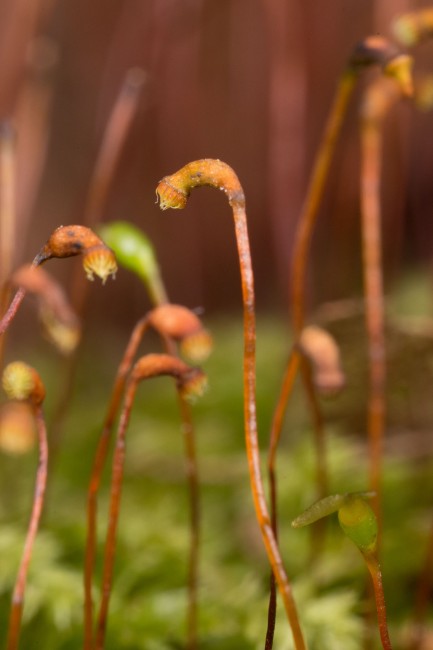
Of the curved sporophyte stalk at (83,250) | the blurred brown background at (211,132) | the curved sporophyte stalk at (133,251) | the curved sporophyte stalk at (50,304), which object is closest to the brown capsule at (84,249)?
the curved sporophyte stalk at (83,250)

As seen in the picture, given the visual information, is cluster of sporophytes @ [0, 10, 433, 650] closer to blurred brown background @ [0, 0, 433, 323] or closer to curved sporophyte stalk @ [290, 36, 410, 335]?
curved sporophyte stalk @ [290, 36, 410, 335]

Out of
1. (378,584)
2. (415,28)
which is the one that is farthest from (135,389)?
(415,28)

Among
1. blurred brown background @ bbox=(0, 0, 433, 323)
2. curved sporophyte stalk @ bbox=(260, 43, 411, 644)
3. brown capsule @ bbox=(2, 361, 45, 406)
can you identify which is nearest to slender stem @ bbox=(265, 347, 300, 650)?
curved sporophyte stalk @ bbox=(260, 43, 411, 644)

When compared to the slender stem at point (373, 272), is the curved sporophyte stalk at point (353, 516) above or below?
below

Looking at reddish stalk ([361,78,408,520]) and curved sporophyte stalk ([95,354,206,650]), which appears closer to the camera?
curved sporophyte stalk ([95,354,206,650])

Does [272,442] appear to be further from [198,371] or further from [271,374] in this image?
[271,374]

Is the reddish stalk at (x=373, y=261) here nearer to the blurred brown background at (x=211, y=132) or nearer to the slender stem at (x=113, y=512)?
the slender stem at (x=113, y=512)
